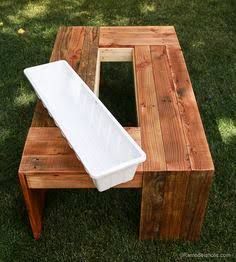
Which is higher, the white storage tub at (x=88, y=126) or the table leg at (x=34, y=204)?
the white storage tub at (x=88, y=126)

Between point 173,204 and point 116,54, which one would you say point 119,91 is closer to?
point 116,54

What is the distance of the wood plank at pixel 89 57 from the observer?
7.55 feet

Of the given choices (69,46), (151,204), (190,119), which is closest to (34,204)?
(151,204)

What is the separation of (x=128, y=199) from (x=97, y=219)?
22cm

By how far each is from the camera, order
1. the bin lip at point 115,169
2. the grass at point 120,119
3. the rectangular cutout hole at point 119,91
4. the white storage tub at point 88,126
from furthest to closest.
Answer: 1. the rectangular cutout hole at point 119,91
2. the grass at point 120,119
3. the white storage tub at point 88,126
4. the bin lip at point 115,169

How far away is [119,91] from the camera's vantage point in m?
3.13

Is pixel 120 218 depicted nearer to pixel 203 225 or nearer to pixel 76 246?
pixel 76 246

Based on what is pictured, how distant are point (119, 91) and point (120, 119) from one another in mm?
358

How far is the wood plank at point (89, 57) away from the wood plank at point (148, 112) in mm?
256

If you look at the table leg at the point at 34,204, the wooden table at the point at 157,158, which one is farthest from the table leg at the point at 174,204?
the table leg at the point at 34,204

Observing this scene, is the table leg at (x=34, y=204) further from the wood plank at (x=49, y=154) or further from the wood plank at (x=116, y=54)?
the wood plank at (x=116, y=54)

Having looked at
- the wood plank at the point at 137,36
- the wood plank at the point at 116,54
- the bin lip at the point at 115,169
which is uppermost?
the bin lip at the point at 115,169

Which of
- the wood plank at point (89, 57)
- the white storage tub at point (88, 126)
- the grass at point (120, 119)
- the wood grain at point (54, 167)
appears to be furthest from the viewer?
the wood plank at point (89, 57)

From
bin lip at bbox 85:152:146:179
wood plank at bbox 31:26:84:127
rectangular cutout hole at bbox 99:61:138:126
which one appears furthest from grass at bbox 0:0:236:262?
bin lip at bbox 85:152:146:179
